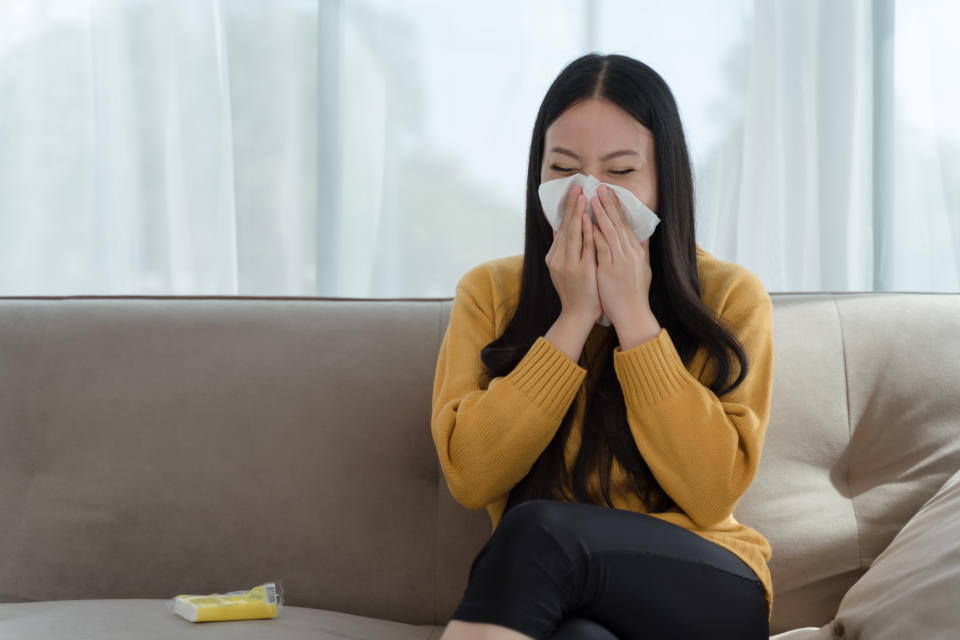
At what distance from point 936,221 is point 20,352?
1895mm

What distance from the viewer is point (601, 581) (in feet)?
3.02

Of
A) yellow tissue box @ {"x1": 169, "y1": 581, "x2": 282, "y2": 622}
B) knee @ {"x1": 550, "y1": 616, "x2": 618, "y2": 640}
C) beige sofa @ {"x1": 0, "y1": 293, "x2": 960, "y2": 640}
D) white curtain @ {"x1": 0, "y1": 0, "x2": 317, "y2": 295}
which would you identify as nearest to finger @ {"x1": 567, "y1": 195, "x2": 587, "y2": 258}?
beige sofa @ {"x1": 0, "y1": 293, "x2": 960, "y2": 640}

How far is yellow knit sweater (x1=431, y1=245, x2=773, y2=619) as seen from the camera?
1114mm

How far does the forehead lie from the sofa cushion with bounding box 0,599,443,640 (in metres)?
0.78

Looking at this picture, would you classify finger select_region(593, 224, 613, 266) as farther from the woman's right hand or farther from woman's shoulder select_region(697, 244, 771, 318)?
woman's shoulder select_region(697, 244, 771, 318)

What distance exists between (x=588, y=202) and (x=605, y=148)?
81mm

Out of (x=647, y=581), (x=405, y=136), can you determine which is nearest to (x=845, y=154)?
(x=405, y=136)

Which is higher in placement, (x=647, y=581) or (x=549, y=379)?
(x=549, y=379)

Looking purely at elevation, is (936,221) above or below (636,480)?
above

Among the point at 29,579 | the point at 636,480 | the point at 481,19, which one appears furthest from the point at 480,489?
the point at 481,19

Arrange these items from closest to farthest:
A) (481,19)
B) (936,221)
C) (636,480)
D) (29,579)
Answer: (636,480) < (29,579) < (936,221) < (481,19)

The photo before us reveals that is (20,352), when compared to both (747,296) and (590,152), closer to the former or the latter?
(590,152)

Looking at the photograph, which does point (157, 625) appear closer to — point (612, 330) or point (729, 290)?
point (612, 330)

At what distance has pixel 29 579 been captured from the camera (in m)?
1.41
